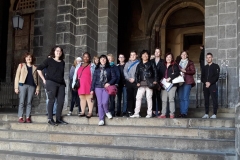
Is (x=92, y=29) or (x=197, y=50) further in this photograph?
(x=197, y=50)

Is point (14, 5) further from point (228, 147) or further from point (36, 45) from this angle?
point (228, 147)

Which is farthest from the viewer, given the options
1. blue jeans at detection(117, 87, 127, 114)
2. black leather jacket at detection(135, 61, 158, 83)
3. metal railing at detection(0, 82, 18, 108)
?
metal railing at detection(0, 82, 18, 108)

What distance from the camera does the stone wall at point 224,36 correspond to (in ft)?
30.9

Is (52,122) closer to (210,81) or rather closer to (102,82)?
(102,82)

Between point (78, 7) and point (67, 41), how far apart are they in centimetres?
131

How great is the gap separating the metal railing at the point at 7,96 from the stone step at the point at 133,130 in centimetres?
599

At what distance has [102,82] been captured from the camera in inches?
283

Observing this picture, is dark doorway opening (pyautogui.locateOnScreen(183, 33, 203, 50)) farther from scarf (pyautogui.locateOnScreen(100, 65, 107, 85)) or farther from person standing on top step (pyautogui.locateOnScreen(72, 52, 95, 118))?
scarf (pyautogui.locateOnScreen(100, 65, 107, 85))

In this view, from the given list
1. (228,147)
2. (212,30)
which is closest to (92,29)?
(212,30)

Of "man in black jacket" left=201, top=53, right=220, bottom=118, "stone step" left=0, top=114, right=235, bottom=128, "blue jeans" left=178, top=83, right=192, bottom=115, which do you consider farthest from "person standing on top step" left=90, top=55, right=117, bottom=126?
"man in black jacket" left=201, top=53, right=220, bottom=118

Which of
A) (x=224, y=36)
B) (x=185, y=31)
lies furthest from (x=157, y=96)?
(x=185, y=31)

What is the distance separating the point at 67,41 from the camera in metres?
10.8

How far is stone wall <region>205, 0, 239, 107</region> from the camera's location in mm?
9430

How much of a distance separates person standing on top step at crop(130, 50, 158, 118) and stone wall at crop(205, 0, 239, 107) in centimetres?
315
